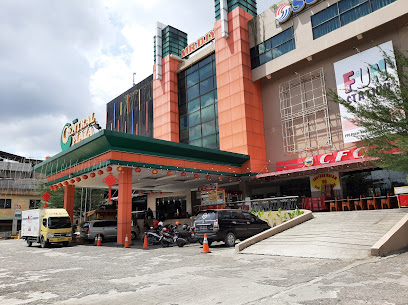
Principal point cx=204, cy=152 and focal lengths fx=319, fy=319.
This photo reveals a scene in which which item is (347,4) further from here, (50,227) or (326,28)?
(50,227)

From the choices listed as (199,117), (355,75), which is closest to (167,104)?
(199,117)

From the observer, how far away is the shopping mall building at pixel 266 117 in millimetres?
22141

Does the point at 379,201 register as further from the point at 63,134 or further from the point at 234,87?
the point at 63,134

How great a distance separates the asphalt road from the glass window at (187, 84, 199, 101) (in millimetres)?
26197

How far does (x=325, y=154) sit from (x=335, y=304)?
20195 millimetres

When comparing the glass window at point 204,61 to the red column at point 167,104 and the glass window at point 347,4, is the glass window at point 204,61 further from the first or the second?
the glass window at point 347,4

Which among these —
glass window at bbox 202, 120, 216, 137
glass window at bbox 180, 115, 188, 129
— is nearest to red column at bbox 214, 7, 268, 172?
glass window at bbox 202, 120, 216, 137

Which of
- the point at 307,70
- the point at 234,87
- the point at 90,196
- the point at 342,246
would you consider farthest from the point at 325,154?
the point at 90,196

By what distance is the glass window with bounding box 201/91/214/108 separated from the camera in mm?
33406

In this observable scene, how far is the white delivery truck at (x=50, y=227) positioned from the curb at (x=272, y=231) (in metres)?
13.6

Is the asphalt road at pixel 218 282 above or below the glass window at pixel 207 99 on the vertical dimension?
below

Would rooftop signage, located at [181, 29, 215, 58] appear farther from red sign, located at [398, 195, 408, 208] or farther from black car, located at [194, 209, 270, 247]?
red sign, located at [398, 195, 408, 208]

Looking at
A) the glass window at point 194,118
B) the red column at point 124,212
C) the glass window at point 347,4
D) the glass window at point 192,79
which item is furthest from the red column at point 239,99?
the red column at point 124,212

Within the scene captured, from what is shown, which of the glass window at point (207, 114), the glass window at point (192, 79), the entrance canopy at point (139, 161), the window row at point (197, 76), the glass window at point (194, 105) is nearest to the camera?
the entrance canopy at point (139, 161)
